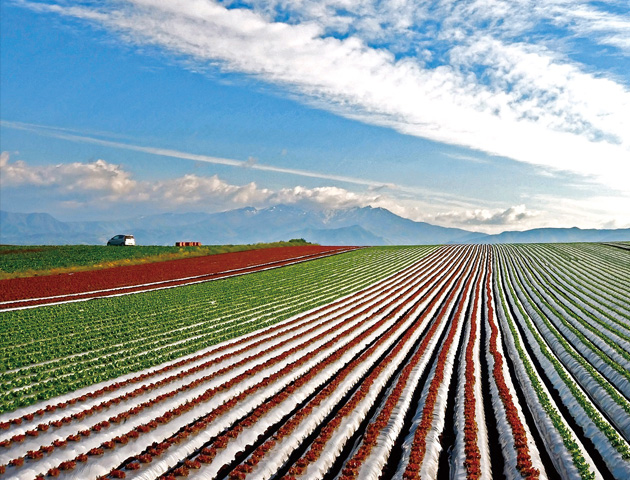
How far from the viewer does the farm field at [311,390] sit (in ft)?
33.1

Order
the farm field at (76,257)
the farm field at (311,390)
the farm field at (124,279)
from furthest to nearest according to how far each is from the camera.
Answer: the farm field at (76,257) → the farm field at (124,279) → the farm field at (311,390)

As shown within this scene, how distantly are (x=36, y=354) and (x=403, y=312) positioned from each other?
65.5ft

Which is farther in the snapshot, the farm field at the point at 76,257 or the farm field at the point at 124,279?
the farm field at the point at 76,257

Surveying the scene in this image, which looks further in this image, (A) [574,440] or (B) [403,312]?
(B) [403,312]

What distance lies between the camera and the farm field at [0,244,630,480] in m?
10.1

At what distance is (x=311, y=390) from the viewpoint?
14609 mm

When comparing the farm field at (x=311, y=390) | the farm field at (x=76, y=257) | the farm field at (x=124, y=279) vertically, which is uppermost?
the farm field at (x=76, y=257)

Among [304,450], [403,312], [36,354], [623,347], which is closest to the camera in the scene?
[304,450]

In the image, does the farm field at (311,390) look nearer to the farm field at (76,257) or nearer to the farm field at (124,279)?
the farm field at (124,279)

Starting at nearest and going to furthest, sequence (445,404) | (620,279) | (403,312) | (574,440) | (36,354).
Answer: (574,440)
(445,404)
(36,354)
(403,312)
(620,279)

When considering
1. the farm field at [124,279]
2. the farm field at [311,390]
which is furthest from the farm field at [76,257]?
the farm field at [311,390]

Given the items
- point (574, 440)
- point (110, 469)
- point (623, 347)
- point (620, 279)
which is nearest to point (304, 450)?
point (110, 469)

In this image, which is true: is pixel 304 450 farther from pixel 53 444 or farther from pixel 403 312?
pixel 403 312

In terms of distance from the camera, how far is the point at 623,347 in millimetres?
20578
